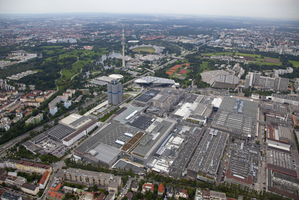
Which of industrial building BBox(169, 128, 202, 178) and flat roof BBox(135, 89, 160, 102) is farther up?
flat roof BBox(135, 89, 160, 102)

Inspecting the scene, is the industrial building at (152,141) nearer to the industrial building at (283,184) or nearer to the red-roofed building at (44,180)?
the red-roofed building at (44,180)

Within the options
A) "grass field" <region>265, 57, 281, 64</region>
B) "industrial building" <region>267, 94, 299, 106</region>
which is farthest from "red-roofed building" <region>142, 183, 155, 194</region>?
"grass field" <region>265, 57, 281, 64</region>

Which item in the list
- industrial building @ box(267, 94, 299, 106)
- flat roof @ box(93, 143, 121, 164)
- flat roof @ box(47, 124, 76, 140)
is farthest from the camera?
industrial building @ box(267, 94, 299, 106)

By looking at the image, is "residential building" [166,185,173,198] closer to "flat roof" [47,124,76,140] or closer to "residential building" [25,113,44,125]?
"flat roof" [47,124,76,140]

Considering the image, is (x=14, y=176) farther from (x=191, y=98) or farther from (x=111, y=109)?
(x=191, y=98)

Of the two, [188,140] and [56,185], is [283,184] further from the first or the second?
[56,185]

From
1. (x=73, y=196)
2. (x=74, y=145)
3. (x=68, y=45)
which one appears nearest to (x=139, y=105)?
(x=74, y=145)

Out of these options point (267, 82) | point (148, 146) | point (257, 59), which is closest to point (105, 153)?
point (148, 146)
